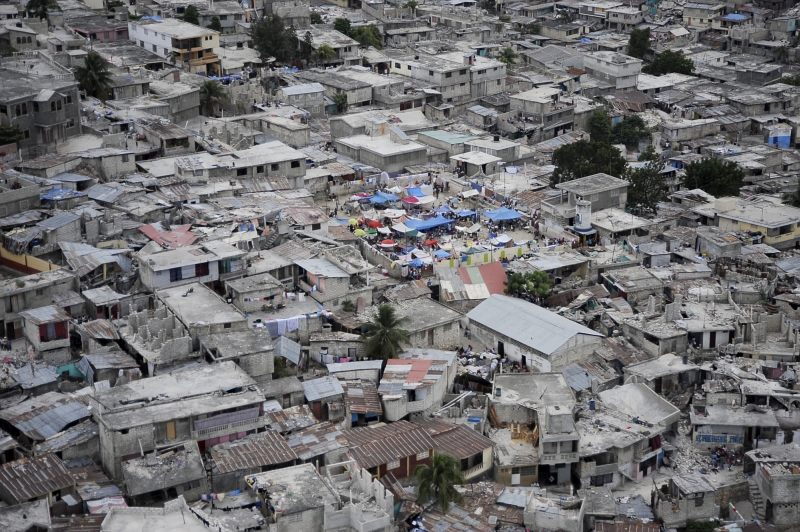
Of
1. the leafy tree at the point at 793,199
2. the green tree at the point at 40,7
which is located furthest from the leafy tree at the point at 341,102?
the leafy tree at the point at 793,199

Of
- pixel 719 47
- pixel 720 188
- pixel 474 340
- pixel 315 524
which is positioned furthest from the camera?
pixel 719 47

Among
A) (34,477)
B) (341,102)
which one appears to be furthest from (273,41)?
(34,477)

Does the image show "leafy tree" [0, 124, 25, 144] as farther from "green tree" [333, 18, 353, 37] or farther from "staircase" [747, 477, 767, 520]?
"staircase" [747, 477, 767, 520]

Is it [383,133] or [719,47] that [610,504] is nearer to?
[383,133]

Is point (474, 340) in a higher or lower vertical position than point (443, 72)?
lower

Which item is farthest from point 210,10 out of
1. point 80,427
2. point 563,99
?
point 80,427

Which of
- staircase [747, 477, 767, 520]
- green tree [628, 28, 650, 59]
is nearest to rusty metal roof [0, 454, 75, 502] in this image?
staircase [747, 477, 767, 520]

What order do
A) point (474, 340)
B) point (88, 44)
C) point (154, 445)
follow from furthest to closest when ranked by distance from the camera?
point (88, 44), point (474, 340), point (154, 445)
